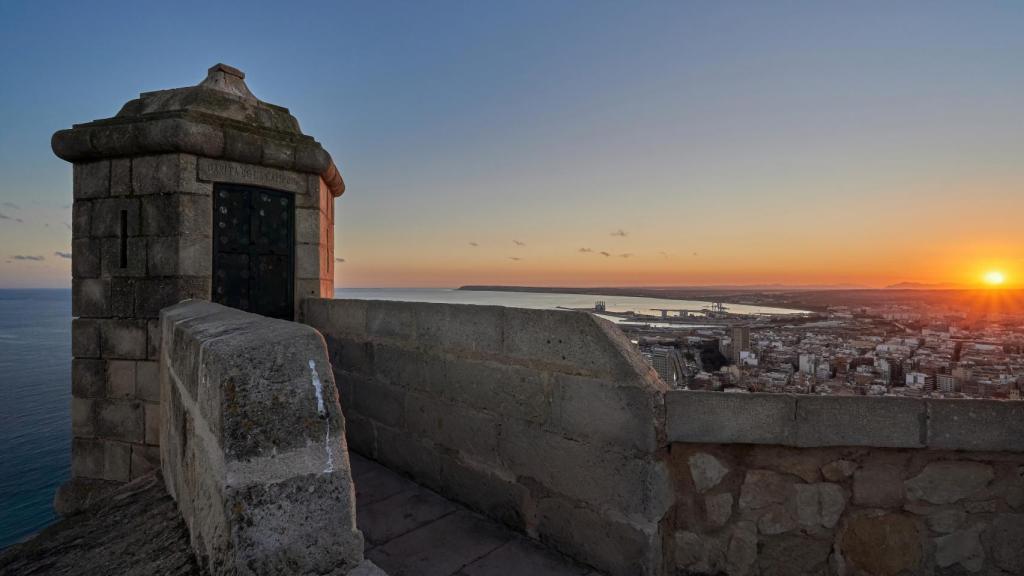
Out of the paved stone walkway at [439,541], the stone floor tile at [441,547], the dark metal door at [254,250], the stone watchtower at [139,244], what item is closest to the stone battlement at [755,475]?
the paved stone walkway at [439,541]

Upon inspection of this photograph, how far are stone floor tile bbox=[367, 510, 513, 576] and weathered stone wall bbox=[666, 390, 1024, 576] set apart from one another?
1147 millimetres

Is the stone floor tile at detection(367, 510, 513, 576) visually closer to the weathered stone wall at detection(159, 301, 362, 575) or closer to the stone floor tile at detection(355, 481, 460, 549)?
the stone floor tile at detection(355, 481, 460, 549)

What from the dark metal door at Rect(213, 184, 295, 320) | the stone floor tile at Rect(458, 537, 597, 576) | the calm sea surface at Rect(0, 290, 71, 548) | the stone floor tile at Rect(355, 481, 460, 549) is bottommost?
the calm sea surface at Rect(0, 290, 71, 548)

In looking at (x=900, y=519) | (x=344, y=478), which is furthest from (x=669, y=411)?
(x=344, y=478)

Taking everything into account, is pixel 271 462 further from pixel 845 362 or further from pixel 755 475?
pixel 845 362

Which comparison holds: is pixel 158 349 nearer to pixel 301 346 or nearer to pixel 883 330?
pixel 301 346

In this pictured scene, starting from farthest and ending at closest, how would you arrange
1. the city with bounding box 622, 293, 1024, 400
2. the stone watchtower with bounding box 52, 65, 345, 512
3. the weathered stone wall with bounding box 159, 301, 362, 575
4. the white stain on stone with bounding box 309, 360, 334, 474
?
1. the stone watchtower with bounding box 52, 65, 345, 512
2. the city with bounding box 622, 293, 1024, 400
3. the white stain on stone with bounding box 309, 360, 334, 474
4. the weathered stone wall with bounding box 159, 301, 362, 575

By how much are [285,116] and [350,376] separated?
9.92ft

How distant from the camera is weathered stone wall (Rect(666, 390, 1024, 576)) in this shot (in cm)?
243

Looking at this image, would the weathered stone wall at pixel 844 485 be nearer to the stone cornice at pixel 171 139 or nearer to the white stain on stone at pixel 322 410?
the white stain on stone at pixel 322 410

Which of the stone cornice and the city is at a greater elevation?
the stone cornice

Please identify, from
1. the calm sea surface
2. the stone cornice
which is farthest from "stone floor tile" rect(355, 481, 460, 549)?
the calm sea surface

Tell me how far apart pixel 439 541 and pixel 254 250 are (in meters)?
3.52

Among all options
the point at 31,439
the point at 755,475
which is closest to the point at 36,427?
the point at 31,439
